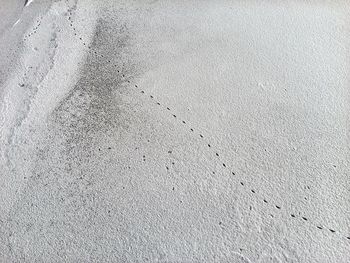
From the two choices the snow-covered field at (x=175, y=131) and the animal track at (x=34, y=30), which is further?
the animal track at (x=34, y=30)

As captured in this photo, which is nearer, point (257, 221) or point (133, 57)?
point (257, 221)

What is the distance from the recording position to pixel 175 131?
1.96 m

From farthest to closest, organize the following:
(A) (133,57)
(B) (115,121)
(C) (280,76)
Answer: (A) (133,57), (C) (280,76), (B) (115,121)

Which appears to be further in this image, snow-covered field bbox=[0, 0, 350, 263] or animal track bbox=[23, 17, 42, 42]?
animal track bbox=[23, 17, 42, 42]

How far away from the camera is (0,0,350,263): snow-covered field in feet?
5.23

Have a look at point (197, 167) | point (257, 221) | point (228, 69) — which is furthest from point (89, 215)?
point (228, 69)

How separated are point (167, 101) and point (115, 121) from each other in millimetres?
269

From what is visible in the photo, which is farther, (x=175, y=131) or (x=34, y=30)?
(x=34, y=30)

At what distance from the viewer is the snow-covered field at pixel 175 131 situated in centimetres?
159

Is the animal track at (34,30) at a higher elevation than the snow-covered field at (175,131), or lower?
higher

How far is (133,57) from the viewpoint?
233cm

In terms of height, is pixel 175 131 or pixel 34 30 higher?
pixel 34 30

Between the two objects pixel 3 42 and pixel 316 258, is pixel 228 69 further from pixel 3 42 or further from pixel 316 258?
pixel 3 42

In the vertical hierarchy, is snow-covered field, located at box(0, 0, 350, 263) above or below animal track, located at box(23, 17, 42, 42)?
below
